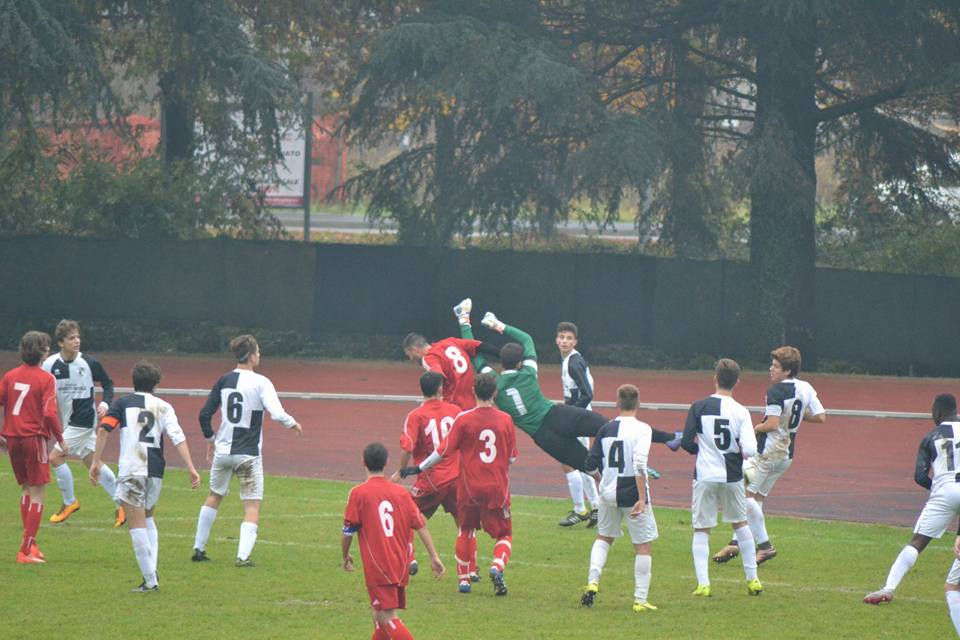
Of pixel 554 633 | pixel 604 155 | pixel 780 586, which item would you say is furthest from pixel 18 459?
pixel 604 155

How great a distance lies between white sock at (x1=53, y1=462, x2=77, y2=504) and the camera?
15.1 metres

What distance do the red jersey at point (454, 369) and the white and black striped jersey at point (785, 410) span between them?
2.87m

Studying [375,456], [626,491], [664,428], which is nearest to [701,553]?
[626,491]

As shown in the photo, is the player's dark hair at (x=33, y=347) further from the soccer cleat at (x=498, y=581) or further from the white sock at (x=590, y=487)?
the white sock at (x=590, y=487)

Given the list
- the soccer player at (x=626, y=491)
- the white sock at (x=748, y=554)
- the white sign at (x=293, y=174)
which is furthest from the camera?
the white sign at (x=293, y=174)

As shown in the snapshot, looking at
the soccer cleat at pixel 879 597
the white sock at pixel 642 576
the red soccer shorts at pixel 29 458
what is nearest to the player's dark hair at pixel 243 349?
the red soccer shorts at pixel 29 458

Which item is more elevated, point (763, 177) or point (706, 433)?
point (763, 177)

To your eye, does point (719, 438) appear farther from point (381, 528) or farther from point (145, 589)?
point (145, 589)

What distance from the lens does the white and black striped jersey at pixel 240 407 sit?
42.0 ft

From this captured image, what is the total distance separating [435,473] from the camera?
12.6m

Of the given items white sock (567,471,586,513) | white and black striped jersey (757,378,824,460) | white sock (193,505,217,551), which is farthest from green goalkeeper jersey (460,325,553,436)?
white sock (193,505,217,551)

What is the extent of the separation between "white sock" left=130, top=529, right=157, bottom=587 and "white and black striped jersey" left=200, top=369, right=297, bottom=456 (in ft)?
4.86

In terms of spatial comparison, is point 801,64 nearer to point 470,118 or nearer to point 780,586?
point 470,118

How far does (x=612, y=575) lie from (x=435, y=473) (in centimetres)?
196
